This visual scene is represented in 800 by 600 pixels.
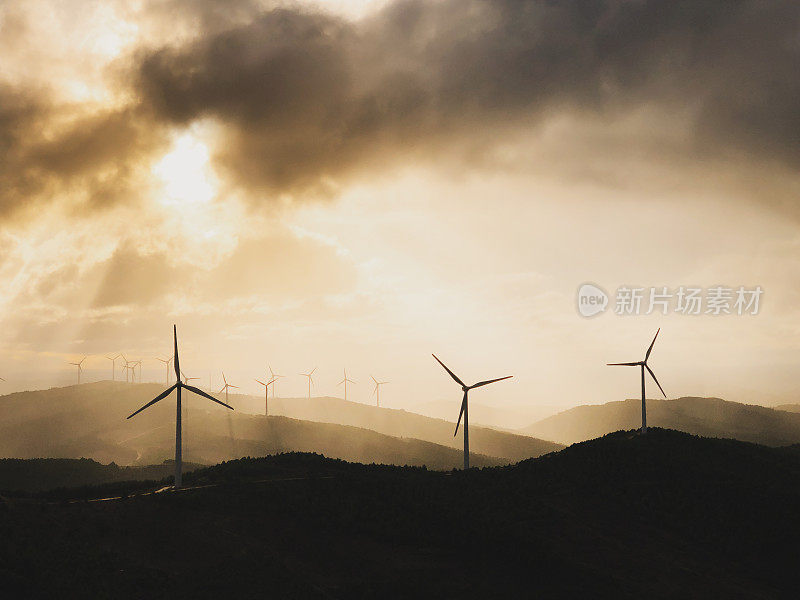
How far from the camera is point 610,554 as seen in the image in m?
71.6

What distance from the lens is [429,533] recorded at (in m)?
73.0

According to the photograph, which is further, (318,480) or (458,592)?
(318,480)

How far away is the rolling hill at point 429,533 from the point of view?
5675 cm

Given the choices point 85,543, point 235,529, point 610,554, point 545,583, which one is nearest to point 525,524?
point 610,554

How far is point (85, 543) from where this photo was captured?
60.5m

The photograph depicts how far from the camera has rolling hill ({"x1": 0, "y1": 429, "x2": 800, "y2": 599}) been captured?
186 ft

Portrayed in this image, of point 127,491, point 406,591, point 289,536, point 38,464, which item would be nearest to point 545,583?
point 406,591

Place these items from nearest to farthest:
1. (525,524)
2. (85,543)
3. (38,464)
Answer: (85,543)
(525,524)
(38,464)

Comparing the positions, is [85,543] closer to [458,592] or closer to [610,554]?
[458,592]

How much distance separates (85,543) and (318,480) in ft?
113

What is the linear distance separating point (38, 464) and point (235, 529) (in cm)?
12830

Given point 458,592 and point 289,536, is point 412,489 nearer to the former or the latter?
point 289,536

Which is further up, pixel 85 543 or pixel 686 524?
pixel 85 543

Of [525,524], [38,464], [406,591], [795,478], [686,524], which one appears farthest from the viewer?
[38,464]
